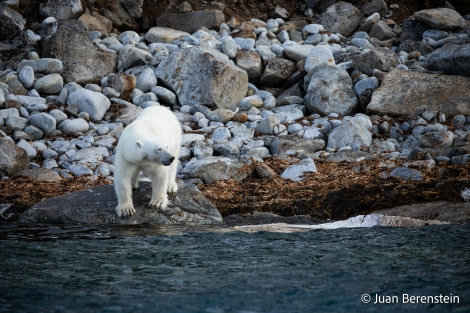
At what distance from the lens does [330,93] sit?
12258 millimetres

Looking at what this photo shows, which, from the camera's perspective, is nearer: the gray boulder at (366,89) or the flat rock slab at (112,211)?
the flat rock slab at (112,211)

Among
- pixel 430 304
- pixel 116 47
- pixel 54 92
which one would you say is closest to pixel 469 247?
pixel 430 304

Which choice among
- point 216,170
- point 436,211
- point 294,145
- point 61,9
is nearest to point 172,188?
point 216,170

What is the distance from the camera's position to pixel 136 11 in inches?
624

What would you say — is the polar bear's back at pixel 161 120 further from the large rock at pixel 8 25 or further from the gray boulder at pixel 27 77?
the large rock at pixel 8 25

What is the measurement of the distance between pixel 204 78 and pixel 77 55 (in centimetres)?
267

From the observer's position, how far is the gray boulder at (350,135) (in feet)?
35.8

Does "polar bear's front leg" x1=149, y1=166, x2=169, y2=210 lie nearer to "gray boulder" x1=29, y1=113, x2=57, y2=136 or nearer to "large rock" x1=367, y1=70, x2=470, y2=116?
"gray boulder" x1=29, y1=113, x2=57, y2=136

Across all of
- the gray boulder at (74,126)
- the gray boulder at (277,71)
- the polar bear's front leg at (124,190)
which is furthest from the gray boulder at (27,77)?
the polar bear's front leg at (124,190)

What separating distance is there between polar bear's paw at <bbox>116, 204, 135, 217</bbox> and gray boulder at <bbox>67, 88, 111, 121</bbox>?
15.8ft

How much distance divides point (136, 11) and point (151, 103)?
4380 millimetres

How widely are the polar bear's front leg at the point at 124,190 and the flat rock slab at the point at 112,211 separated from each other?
0.26 ft

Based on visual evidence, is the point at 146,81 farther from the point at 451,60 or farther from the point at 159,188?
the point at 451,60

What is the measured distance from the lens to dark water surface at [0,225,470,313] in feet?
15.4
